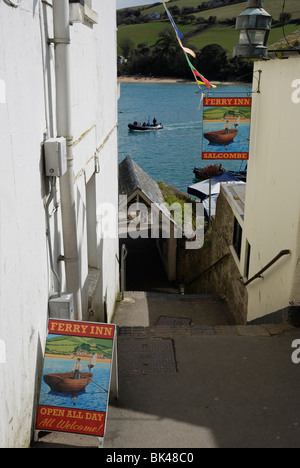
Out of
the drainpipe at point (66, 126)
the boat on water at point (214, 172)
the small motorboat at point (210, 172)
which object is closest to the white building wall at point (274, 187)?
the drainpipe at point (66, 126)

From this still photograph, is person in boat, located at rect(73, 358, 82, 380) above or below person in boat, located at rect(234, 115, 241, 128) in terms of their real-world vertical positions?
below

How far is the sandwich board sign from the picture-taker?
168 inches

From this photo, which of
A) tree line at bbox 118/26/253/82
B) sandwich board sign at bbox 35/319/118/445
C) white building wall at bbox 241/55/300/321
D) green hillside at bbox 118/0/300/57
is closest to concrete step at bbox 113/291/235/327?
white building wall at bbox 241/55/300/321

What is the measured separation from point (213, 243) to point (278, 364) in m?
8.03

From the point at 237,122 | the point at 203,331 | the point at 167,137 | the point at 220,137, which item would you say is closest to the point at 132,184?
the point at 220,137

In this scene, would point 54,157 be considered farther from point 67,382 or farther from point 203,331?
point 203,331

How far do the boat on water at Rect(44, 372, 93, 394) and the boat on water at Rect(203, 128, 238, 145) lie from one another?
725 cm

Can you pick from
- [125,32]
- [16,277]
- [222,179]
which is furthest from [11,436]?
[125,32]

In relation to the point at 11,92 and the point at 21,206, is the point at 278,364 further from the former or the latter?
the point at 11,92

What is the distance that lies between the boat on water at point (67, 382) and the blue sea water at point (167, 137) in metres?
23.8

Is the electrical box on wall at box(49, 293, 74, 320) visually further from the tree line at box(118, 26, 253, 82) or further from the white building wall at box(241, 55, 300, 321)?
the tree line at box(118, 26, 253, 82)

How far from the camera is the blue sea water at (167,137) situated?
47062 millimetres

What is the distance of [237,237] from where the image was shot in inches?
434

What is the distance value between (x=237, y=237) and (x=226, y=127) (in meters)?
2.46
